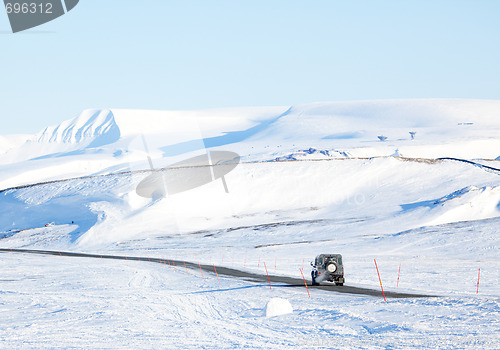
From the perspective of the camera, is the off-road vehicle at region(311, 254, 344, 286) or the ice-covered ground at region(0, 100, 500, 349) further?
the off-road vehicle at region(311, 254, 344, 286)

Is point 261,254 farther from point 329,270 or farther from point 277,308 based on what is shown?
point 277,308

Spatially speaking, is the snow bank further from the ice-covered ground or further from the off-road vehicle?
the off-road vehicle

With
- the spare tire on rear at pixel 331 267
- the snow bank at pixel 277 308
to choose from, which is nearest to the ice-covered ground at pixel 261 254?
the snow bank at pixel 277 308

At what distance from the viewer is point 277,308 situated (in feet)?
77.5

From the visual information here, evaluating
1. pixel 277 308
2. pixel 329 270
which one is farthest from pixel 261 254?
pixel 277 308

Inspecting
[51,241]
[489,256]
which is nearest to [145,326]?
[489,256]

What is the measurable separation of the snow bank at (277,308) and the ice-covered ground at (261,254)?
36cm

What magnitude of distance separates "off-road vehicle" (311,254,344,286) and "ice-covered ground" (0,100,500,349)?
181cm

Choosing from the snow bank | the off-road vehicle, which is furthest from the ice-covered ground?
the off-road vehicle

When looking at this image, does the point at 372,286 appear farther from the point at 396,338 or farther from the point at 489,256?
the point at 489,256

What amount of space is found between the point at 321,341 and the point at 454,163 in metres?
97.4

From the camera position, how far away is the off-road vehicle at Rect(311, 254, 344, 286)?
32562 mm

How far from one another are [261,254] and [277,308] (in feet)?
123

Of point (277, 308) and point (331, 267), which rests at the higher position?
point (277, 308)
